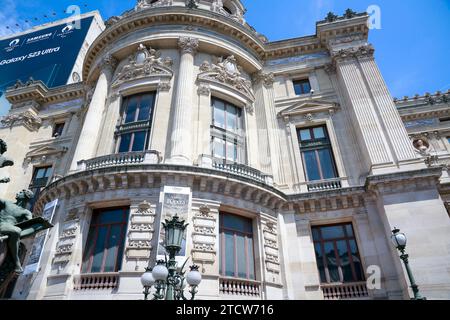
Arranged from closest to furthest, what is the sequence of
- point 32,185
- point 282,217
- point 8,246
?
point 8,246 < point 282,217 < point 32,185

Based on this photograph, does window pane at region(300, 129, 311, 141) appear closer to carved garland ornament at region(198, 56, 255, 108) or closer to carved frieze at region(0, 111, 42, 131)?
carved garland ornament at region(198, 56, 255, 108)

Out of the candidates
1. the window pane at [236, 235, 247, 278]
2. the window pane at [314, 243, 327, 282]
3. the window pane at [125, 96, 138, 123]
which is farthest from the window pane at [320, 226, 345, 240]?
the window pane at [125, 96, 138, 123]

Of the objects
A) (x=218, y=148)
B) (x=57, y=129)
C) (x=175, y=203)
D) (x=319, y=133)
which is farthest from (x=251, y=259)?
(x=57, y=129)

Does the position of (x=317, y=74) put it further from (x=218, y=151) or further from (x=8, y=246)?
(x=8, y=246)

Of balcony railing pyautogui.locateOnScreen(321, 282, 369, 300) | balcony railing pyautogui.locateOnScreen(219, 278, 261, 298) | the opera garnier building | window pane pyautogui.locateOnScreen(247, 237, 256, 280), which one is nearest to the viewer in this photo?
balcony railing pyautogui.locateOnScreen(219, 278, 261, 298)

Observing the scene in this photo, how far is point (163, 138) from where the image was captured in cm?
1630

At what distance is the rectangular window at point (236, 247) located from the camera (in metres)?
13.5

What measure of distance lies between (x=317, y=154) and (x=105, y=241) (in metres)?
12.9

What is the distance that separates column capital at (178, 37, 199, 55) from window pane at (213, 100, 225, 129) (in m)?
3.77

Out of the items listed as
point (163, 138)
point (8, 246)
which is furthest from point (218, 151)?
point (8, 246)

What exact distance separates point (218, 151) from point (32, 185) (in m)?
15.0

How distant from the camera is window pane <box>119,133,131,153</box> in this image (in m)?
16.9

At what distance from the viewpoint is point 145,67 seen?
19016 mm

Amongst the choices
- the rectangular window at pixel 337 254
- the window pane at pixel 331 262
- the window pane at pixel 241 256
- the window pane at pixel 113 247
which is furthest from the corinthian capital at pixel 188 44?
the window pane at pixel 331 262
